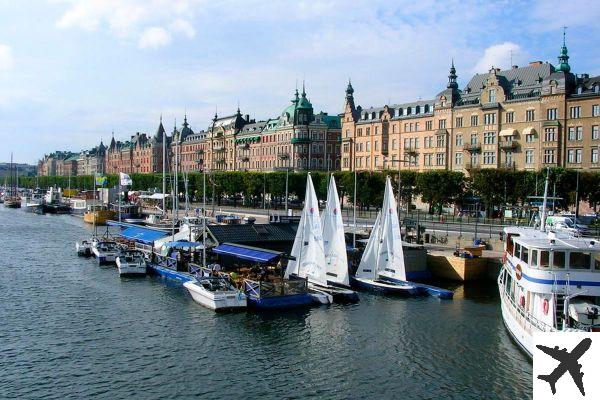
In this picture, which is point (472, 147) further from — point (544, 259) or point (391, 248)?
point (544, 259)

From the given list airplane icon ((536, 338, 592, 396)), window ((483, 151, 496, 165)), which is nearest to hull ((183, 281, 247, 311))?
airplane icon ((536, 338, 592, 396))

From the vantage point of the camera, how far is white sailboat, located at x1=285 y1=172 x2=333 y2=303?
5091 cm

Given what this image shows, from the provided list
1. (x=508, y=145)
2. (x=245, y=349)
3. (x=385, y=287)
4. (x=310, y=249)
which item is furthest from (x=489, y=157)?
(x=245, y=349)

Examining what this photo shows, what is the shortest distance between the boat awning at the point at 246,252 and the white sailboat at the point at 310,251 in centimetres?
190

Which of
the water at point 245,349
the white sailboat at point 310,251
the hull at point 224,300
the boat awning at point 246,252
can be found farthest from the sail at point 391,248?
the hull at point 224,300

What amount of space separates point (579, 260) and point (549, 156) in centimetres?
6873

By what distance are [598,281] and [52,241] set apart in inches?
2994

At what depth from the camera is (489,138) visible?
10938 centimetres

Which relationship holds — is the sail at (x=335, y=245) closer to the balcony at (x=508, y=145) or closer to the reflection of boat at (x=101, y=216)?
the balcony at (x=508, y=145)

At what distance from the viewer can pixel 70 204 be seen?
168m

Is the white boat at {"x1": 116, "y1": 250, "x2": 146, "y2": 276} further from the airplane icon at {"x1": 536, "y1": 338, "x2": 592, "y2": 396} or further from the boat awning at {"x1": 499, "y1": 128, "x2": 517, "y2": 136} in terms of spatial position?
the boat awning at {"x1": 499, "y1": 128, "x2": 517, "y2": 136}

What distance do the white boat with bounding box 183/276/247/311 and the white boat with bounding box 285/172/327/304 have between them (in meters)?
6.02

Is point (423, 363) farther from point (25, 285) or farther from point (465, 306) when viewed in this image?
point (25, 285)

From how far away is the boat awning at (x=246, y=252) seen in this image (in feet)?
167
